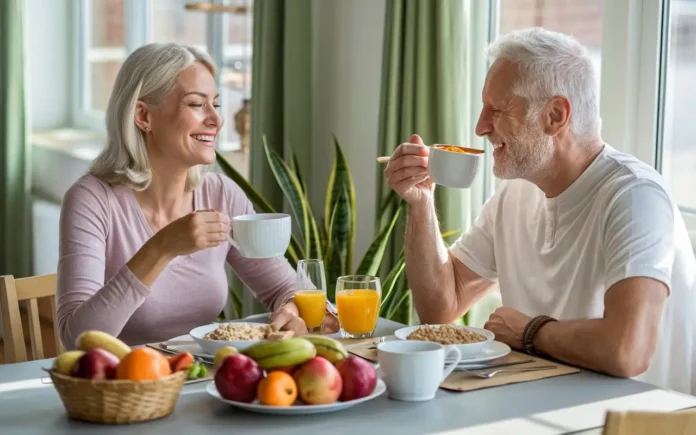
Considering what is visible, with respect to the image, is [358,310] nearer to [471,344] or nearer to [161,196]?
[471,344]

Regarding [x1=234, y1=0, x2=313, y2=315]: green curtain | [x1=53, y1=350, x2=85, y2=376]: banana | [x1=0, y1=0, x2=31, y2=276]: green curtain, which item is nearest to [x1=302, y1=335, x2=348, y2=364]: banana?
[x1=53, y1=350, x2=85, y2=376]: banana

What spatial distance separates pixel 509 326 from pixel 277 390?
0.61 m

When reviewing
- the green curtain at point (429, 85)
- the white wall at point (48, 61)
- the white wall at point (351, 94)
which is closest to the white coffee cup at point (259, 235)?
the green curtain at point (429, 85)

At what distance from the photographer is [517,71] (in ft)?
6.95

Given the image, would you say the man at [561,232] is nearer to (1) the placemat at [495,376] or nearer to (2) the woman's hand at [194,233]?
(1) the placemat at [495,376]

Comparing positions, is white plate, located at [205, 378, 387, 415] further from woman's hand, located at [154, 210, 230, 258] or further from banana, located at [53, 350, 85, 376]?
woman's hand, located at [154, 210, 230, 258]

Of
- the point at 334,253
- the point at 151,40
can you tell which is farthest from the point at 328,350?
the point at 151,40

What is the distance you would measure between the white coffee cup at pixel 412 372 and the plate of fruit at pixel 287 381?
65 mm

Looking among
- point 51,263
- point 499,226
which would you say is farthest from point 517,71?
point 51,263

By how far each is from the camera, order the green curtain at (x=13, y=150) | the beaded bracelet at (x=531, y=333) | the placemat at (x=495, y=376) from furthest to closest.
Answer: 1. the green curtain at (x=13, y=150)
2. the beaded bracelet at (x=531, y=333)
3. the placemat at (x=495, y=376)

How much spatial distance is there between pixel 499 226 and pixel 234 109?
101 inches

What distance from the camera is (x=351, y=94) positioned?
12.1ft

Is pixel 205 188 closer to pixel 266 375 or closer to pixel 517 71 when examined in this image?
pixel 517 71

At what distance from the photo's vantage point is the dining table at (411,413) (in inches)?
57.9
